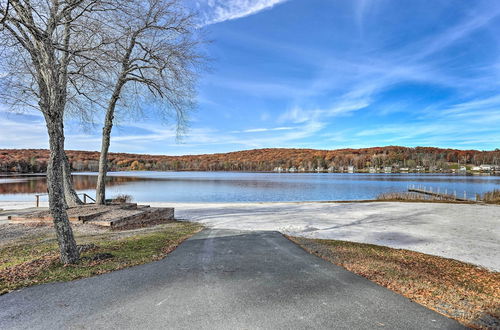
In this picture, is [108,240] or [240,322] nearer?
[240,322]

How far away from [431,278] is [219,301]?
13.8 ft

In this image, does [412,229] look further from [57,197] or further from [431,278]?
[57,197]

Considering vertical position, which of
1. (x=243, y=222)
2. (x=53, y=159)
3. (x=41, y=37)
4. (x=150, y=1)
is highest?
(x=150, y=1)

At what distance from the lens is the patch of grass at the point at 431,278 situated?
3951 mm

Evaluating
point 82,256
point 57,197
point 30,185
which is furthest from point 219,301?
point 30,185

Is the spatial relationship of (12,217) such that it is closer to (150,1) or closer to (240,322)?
(150,1)

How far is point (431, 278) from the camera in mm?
5324

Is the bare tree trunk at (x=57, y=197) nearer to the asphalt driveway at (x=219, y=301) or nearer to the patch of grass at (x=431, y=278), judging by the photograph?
the asphalt driveway at (x=219, y=301)

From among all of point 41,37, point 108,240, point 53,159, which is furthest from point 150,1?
point 108,240

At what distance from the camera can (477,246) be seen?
28.0 feet

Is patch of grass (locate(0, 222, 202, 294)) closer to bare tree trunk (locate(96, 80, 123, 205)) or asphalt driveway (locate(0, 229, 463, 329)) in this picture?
asphalt driveway (locate(0, 229, 463, 329))

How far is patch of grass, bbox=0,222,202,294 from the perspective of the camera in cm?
511

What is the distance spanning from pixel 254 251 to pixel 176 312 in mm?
3564

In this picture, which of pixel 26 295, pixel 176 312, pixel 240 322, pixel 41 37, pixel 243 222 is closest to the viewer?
pixel 240 322
